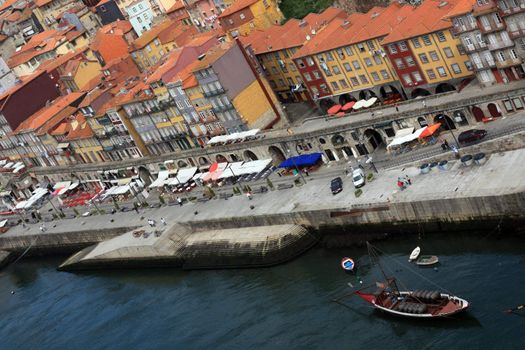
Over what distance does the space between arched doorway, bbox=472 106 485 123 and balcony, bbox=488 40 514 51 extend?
7.02 meters

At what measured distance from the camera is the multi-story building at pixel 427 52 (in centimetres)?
10056

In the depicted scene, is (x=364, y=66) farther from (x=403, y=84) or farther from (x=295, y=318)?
(x=295, y=318)

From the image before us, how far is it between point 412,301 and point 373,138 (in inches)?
1348

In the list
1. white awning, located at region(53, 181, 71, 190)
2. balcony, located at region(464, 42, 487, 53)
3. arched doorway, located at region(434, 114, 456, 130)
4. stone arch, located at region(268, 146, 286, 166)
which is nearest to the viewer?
balcony, located at region(464, 42, 487, 53)

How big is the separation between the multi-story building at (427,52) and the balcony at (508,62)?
17.9 ft

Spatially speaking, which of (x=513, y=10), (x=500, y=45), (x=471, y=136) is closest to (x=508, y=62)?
(x=500, y=45)

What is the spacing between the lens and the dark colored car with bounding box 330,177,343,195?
98.8 m

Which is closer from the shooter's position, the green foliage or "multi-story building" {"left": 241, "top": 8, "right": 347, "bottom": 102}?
"multi-story building" {"left": 241, "top": 8, "right": 347, "bottom": 102}

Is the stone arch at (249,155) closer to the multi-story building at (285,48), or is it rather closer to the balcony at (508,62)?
the multi-story building at (285,48)

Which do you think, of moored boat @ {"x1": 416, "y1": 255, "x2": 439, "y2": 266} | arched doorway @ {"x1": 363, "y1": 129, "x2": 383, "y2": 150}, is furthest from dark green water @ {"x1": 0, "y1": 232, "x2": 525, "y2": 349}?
arched doorway @ {"x1": 363, "y1": 129, "x2": 383, "y2": 150}

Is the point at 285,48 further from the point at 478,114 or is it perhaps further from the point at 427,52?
the point at 478,114

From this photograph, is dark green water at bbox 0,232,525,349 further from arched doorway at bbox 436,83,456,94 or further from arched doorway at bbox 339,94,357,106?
arched doorway at bbox 339,94,357,106

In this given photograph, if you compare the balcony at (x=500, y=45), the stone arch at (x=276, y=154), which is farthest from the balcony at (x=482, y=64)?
the stone arch at (x=276, y=154)

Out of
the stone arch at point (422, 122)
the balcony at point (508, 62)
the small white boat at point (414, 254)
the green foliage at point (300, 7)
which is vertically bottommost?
the small white boat at point (414, 254)
